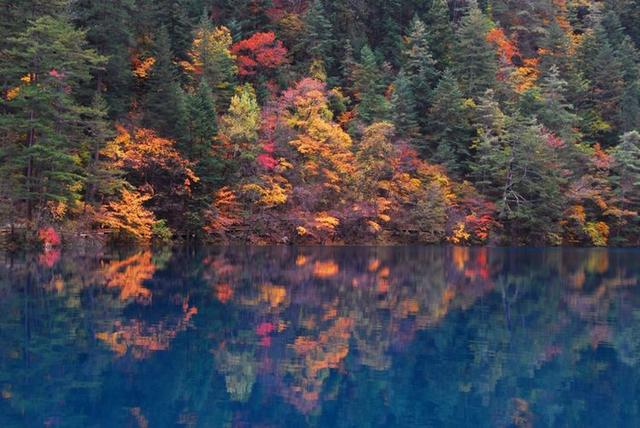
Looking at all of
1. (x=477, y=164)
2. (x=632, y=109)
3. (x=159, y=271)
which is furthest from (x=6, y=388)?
(x=632, y=109)

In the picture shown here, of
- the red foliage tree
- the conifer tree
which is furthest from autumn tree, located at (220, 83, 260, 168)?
the conifer tree

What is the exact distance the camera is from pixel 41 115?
30.9 meters

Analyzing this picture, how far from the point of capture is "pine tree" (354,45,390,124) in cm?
4775

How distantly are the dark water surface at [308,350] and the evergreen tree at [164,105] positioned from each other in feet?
52.3

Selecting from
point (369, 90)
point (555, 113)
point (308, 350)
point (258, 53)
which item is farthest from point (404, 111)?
point (308, 350)

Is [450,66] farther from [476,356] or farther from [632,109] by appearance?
[476,356]

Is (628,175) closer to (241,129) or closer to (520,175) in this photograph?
(520,175)

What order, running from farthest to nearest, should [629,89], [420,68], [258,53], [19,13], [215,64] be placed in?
[629,89] → [420,68] → [258,53] → [215,64] → [19,13]

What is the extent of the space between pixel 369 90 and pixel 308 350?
126ft

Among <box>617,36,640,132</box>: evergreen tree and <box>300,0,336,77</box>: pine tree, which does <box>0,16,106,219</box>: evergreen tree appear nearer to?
<box>300,0,336,77</box>: pine tree

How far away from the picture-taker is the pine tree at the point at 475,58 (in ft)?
174

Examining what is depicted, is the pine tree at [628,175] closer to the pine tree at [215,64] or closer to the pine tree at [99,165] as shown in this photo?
the pine tree at [215,64]

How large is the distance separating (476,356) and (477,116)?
41.0 metres

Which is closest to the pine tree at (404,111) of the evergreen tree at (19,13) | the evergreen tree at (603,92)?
the evergreen tree at (603,92)
